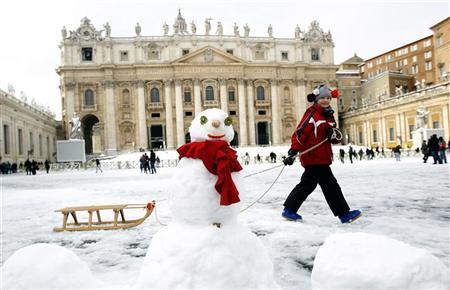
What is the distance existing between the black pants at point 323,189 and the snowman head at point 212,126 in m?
2.28

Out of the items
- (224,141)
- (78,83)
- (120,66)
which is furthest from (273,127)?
(224,141)

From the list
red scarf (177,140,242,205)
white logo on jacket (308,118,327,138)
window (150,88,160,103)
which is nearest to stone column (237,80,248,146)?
window (150,88,160,103)

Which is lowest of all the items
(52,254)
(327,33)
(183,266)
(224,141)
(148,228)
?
(148,228)

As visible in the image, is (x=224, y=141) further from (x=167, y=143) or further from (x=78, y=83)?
(x=78, y=83)

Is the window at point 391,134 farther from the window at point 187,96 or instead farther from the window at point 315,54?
the window at point 187,96

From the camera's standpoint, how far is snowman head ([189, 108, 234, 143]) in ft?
8.84

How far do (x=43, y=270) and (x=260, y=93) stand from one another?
159 ft

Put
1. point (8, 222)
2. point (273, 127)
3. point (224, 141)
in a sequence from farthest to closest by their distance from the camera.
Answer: point (273, 127) → point (8, 222) → point (224, 141)

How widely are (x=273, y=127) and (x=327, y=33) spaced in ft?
53.0

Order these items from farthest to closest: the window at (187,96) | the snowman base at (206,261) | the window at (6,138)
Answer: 1. the window at (187,96)
2. the window at (6,138)
3. the snowman base at (206,261)

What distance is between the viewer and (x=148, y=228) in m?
5.19

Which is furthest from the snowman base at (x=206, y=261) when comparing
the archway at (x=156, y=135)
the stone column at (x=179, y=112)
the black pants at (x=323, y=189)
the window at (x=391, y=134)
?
the archway at (x=156, y=135)

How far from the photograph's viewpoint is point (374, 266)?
6.04 feet

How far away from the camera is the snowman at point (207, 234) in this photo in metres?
2.33
